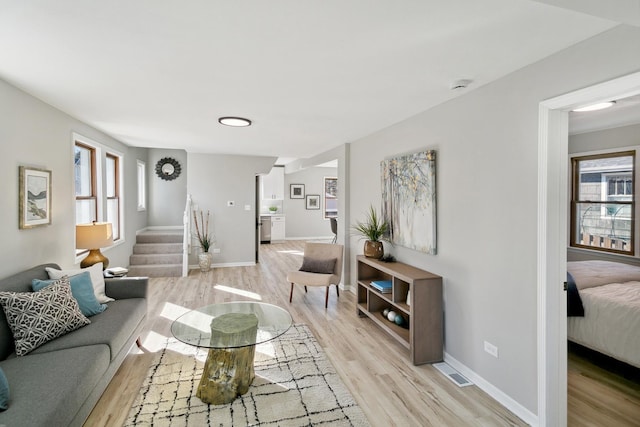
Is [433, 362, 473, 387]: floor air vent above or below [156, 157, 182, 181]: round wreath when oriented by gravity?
below

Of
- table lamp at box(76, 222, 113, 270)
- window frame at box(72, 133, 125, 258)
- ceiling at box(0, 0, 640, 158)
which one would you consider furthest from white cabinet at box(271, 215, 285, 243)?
ceiling at box(0, 0, 640, 158)

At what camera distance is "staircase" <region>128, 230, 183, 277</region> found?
5.86 meters

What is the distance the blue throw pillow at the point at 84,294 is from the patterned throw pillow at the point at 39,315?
205 millimetres

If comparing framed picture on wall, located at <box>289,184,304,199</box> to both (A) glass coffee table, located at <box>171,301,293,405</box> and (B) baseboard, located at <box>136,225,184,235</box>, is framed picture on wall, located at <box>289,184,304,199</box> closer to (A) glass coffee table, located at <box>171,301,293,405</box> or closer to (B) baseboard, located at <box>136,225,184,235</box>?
(B) baseboard, located at <box>136,225,184,235</box>

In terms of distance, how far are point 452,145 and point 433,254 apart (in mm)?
1015

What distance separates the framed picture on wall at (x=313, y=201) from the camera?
34.5ft

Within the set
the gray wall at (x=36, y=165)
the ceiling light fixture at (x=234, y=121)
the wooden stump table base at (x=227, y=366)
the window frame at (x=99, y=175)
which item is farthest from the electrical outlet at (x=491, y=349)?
the window frame at (x=99, y=175)

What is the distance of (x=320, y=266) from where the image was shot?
15.1ft

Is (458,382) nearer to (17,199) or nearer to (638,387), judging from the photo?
(638,387)

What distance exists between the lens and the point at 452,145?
2.80 metres

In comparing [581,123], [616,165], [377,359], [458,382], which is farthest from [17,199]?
[616,165]

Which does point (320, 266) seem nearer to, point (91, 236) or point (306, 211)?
point (91, 236)

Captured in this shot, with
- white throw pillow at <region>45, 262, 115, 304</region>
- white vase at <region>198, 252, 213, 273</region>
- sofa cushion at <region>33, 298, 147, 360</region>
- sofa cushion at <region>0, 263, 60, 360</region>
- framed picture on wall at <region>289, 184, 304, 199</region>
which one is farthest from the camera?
framed picture on wall at <region>289, 184, 304, 199</region>

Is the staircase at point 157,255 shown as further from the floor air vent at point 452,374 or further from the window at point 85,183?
the floor air vent at point 452,374
